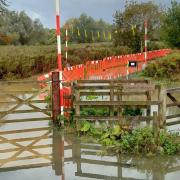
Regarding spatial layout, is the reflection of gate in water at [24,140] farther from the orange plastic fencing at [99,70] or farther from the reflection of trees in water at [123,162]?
the orange plastic fencing at [99,70]

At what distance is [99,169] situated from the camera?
8.87 m

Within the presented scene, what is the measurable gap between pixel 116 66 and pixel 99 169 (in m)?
23.5

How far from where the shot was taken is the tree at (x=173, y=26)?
32.2 m

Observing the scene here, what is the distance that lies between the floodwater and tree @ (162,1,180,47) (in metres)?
22.1

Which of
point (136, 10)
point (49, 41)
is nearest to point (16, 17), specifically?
point (49, 41)

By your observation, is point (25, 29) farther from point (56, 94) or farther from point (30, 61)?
point (56, 94)

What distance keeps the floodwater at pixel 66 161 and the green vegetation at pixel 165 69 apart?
45.1ft

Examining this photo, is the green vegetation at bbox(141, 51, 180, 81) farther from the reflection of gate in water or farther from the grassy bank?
the reflection of gate in water

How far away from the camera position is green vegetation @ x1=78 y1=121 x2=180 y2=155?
9.57m

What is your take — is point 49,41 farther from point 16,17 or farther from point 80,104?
point 80,104

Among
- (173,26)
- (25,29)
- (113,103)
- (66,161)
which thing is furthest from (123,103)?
(25,29)

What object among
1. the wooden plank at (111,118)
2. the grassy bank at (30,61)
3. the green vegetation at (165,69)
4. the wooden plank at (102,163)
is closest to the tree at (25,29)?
the grassy bank at (30,61)

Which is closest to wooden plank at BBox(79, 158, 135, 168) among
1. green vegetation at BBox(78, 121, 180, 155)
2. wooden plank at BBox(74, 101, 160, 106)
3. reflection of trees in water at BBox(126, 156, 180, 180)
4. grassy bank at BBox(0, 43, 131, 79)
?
reflection of trees in water at BBox(126, 156, 180, 180)

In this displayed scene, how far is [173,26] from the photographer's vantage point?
32.3 meters
